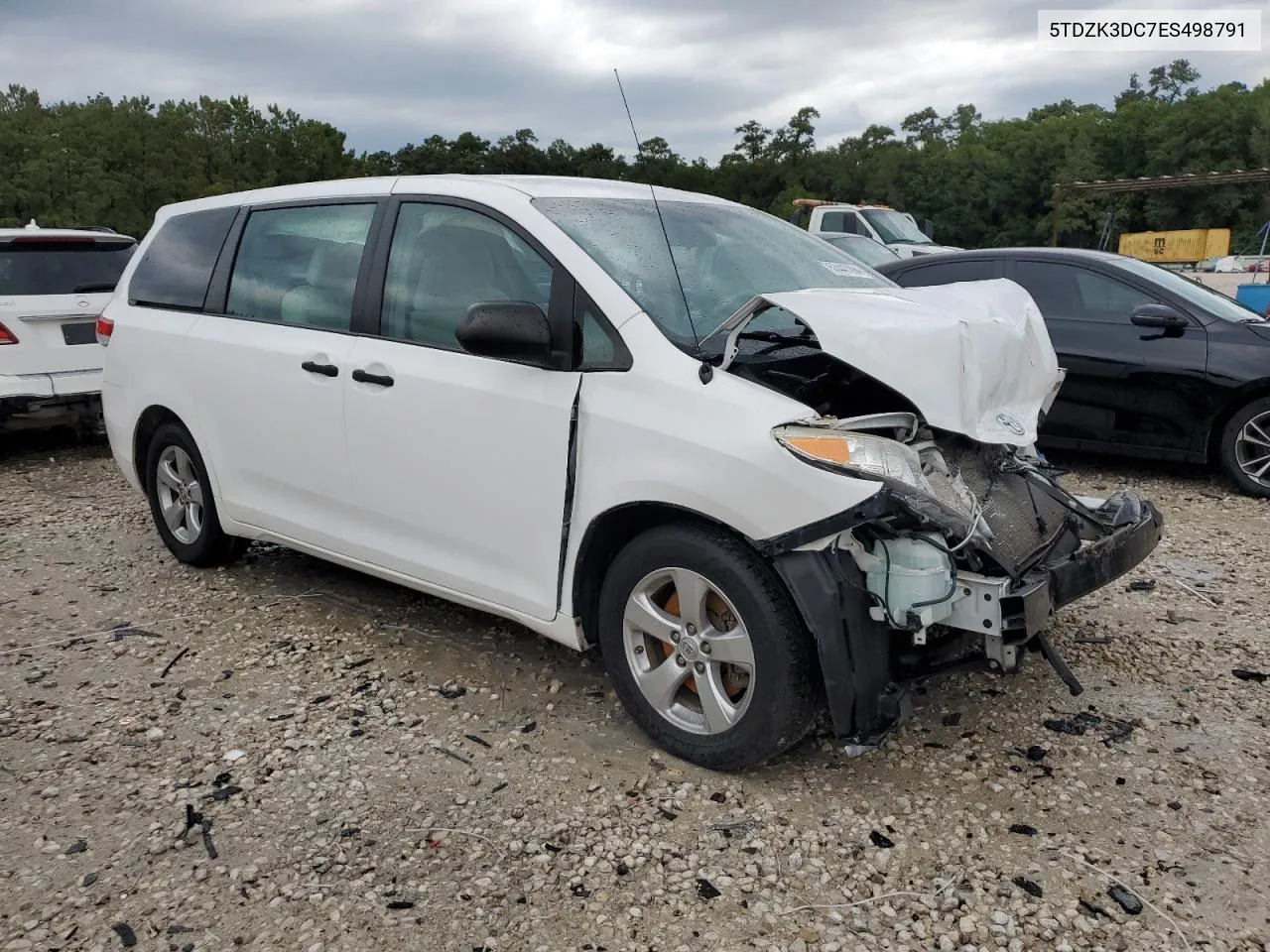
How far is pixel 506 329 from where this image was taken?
10.7ft

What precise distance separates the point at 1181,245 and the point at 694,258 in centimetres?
4373

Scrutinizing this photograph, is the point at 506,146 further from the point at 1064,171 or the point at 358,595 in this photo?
the point at 1064,171

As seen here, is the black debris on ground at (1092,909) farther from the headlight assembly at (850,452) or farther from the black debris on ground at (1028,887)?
the headlight assembly at (850,452)

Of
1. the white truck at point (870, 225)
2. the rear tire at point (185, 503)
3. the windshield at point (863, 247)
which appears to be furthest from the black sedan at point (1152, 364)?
the white truck at point (870, 225)

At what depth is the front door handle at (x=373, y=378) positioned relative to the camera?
3.83 meters

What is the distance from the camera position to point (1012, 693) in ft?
12.4

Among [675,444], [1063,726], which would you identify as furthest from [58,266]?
[1063,726]

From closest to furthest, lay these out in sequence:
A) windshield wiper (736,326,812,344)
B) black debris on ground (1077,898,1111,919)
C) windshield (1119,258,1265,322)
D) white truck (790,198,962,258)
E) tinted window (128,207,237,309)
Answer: black debris on ground (1077,898,1111,919) → windshield wiper (736,326,812,344) → tinted window (128,207,237,309) → windshield (1119,258,1265,322) → white truck (790,198,962,258)

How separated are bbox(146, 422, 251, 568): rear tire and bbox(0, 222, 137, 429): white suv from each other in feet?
9.57

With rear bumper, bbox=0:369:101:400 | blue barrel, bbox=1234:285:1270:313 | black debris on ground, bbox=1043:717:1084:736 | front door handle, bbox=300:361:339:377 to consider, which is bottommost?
black debris on ground, bbox=1043:717:1084:736

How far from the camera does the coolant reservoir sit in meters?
2.85

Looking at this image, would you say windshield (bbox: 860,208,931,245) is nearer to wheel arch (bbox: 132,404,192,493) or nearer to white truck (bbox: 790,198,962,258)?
white truck (bbox: 790,198,962,258)

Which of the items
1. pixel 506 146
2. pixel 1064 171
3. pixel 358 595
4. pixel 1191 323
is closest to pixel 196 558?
pixel 358 595

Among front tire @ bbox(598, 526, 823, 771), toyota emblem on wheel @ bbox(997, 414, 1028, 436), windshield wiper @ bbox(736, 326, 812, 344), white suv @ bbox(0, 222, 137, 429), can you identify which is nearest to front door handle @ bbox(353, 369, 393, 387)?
front tire @ bbox(598, 526, 823, 771)
